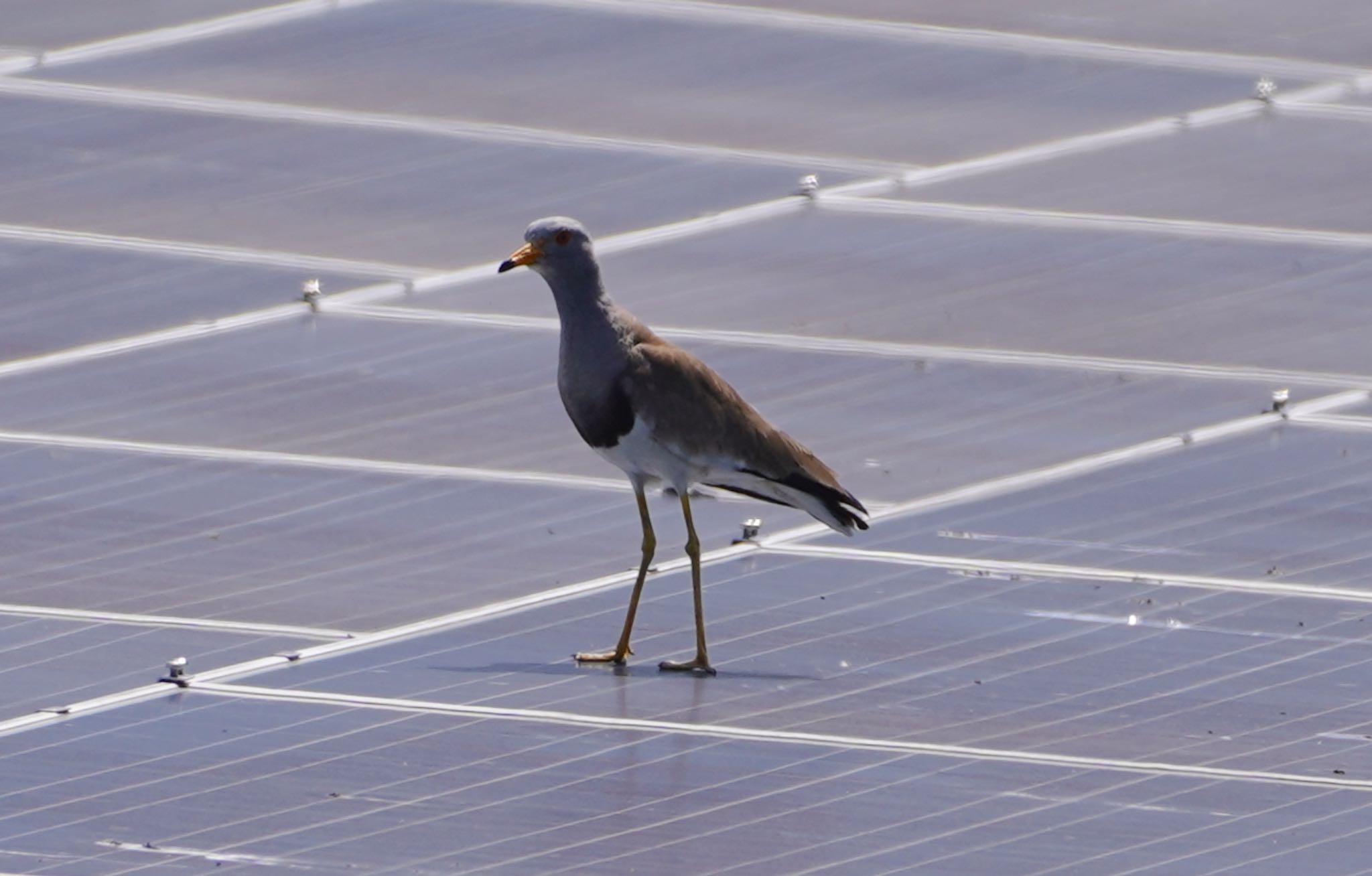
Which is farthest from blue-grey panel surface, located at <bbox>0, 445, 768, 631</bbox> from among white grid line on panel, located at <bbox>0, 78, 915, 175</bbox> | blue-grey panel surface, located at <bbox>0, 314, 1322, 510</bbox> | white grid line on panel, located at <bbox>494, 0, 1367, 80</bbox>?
white grid line on panel, located at <bbox>494, 0, 1367, 80</bbox>

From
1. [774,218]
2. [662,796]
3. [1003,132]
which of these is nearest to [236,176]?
[774,218]

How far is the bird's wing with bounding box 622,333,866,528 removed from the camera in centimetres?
969

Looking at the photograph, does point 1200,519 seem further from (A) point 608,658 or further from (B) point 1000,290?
(B) point 1000,290

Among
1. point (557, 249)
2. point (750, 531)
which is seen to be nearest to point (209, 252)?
point (750, 531)

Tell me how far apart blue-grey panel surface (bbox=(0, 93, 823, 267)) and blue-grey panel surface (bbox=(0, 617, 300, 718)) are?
6091mm

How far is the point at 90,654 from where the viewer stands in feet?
31.9

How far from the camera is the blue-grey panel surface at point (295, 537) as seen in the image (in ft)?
34.5

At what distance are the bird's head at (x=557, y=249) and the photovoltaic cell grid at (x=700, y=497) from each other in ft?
4.51

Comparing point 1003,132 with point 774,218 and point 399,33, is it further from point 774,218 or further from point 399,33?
point 399,33

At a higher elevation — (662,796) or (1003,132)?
(1003,132)

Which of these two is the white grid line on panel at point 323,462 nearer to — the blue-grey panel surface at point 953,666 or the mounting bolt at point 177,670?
the blue-grey panel surface at point 953,666

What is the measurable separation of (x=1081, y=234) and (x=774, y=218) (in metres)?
1.83

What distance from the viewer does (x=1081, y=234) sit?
16.2 m

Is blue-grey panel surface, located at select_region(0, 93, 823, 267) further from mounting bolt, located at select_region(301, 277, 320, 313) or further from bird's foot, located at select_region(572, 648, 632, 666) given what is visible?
bird's foot, located at select_region(572, 648, 632, 666)
